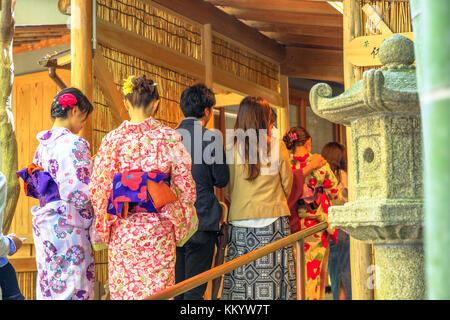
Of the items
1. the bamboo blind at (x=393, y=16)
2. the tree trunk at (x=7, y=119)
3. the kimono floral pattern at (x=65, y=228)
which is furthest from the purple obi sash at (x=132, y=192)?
the bamboo blind at (x=393, y=16)

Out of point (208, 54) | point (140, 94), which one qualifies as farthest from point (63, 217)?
point (208, 54)

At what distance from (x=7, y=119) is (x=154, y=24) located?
1.86 metres

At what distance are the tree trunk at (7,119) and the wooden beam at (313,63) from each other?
187 inches

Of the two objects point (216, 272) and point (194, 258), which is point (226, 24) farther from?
point (216, 272)

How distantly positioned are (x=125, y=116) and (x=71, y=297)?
2063 millimetres

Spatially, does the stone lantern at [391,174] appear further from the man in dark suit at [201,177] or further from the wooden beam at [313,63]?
the wooden beam at [313,63]

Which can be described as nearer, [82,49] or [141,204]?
[141,204]

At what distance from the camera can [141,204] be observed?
11.3 feet

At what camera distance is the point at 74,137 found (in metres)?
3.60

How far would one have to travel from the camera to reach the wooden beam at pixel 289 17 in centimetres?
723

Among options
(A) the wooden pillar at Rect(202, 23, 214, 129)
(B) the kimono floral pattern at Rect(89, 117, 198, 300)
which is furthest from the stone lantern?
(A) the wooden pillar at Rect(202, 23, 214, 129)

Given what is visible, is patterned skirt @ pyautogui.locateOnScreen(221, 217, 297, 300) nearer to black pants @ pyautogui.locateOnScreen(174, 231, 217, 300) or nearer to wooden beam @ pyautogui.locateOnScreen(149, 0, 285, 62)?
black pants @ pyautogui.locateOnScreen(174, 231, 217, 300)
